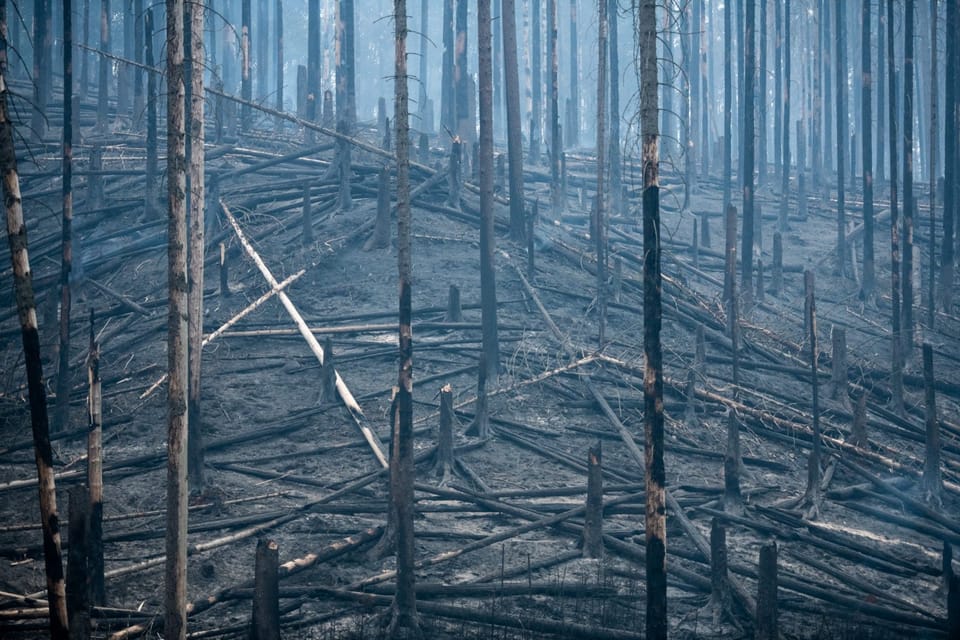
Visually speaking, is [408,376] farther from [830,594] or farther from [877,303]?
[877,303]

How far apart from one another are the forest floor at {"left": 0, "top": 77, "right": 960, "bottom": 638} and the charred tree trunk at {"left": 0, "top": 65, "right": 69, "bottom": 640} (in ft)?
5.14

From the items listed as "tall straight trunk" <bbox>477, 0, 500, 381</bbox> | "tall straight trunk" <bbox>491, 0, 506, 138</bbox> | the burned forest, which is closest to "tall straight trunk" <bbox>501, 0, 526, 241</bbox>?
the burned forest

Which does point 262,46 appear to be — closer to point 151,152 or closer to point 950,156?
point 151,152

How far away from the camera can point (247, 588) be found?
28.6ft

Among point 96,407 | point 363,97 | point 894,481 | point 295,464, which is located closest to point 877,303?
point 894,481

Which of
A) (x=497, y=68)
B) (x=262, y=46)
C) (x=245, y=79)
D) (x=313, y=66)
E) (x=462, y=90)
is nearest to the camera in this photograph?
(x=462, y=90)

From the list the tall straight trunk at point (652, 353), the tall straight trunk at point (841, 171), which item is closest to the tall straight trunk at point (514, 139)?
the tall straight trunk at point (841, 171)

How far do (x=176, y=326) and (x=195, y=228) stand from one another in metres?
3.31

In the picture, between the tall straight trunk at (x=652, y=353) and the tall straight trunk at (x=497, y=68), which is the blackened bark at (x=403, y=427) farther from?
the tall straight trunk at (x=497, y=68)

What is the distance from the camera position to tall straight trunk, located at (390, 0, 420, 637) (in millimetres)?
8344

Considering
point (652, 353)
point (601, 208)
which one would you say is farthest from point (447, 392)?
point (601, 208)

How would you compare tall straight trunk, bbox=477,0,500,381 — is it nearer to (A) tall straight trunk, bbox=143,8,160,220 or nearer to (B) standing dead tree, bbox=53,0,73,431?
(B) standing dead tree, bbox=53,0,73,431

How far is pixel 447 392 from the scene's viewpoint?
11656 millimetres

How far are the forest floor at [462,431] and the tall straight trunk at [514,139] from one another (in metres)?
0.70
